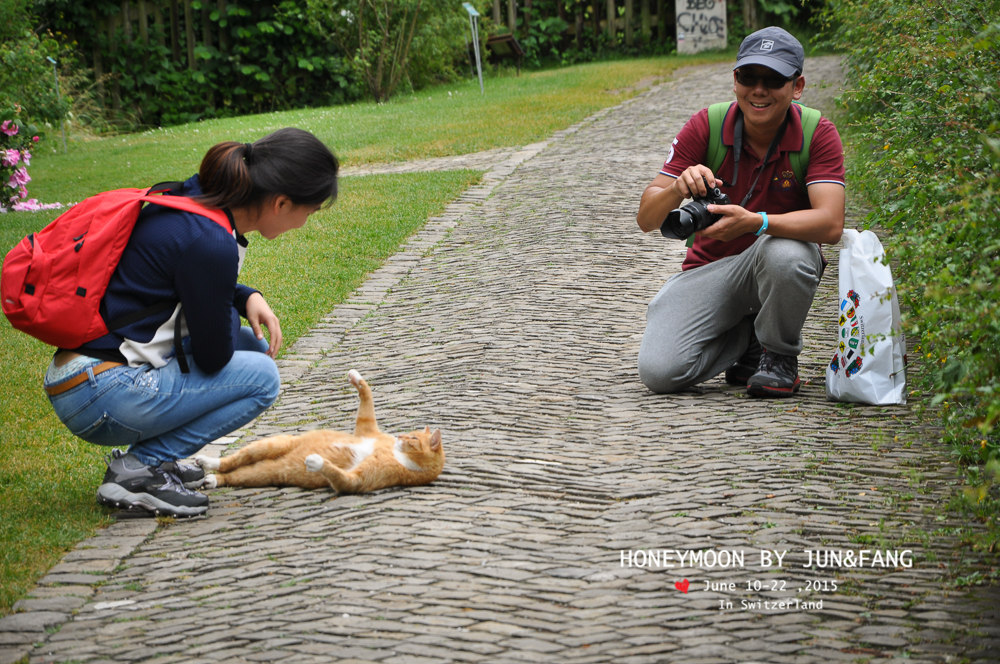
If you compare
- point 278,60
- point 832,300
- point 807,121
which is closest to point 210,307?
point 807,121

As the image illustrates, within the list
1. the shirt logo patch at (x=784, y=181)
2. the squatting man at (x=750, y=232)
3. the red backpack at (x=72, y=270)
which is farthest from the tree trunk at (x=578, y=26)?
the red backpack at (x=72, y=270)

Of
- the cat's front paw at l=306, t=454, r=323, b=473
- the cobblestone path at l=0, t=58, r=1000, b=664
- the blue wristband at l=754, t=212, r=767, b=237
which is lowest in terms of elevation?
the cobblestone path at l=0, t=58, r=1000, b=664

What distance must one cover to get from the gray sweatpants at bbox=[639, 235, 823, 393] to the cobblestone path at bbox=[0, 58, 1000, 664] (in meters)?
0.18

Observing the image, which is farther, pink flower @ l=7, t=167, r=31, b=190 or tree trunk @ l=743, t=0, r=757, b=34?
tree trunk @ l=743, t=0, r=757, b=34

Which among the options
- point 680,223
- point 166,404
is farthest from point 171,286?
point 680,223

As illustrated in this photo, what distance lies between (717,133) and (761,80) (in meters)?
0.36

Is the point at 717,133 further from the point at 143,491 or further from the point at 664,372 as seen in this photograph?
the point at 143,491

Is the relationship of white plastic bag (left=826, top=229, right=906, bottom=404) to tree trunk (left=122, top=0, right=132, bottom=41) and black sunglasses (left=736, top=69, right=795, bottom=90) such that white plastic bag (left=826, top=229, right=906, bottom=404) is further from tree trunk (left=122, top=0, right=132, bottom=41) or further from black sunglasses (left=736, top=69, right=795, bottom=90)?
tree trunk (left=122, top=0, right=132, bottom=41)

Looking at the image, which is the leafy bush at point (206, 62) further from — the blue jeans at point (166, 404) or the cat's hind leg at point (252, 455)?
the blue jeans at point (166, 404)

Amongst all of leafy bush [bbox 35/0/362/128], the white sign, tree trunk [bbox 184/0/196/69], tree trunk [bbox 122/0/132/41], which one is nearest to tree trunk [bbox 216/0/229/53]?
leafy bush [bbox 35/0/362/128]

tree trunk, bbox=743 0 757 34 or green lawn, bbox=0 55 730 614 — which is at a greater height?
tree trunk, bbox=743 0 757 34

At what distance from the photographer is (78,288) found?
3.67 m

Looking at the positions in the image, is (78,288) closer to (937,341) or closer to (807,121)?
(937,341)

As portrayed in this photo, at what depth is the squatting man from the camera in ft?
15.8
